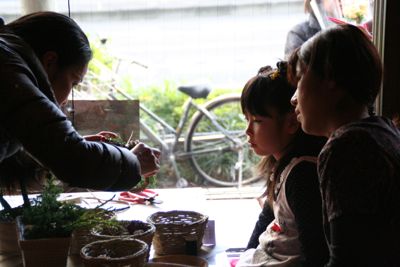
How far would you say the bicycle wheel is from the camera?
3637 millimetres

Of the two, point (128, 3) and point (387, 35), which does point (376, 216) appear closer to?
point (387, 35)

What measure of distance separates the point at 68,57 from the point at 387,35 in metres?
0.85

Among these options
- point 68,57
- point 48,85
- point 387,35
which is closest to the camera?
point 48,85

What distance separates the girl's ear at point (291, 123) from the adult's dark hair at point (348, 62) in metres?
0.33

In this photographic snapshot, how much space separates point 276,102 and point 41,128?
63cm

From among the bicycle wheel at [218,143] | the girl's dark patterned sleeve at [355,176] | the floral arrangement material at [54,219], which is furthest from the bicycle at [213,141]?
the girl's dark patterned sleeve at [355,176]

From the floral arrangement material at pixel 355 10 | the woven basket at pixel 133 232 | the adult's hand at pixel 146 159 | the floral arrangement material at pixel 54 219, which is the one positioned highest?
the floral arrangement material at pixel 355 10

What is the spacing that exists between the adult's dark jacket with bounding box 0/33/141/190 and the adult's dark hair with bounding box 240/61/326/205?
421 mm

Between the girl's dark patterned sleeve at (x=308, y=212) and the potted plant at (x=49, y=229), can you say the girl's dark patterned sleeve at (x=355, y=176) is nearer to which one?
the girl's dark patterned sleeve at (x=308, y=212)

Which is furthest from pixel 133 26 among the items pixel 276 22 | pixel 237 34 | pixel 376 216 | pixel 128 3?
pixel 376 216

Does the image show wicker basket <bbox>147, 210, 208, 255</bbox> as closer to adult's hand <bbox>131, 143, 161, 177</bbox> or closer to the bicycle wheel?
adult's hand <bbox>131, 143, 161, 177</bbox>

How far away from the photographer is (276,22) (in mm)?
2650

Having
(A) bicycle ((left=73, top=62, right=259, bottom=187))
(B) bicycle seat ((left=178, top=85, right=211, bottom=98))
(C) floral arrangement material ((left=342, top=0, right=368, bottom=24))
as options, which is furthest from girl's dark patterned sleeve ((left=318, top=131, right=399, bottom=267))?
(A) bicycle ((left=73, top=62, right=259, bottom=187))

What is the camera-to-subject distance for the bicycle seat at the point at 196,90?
343 cm
